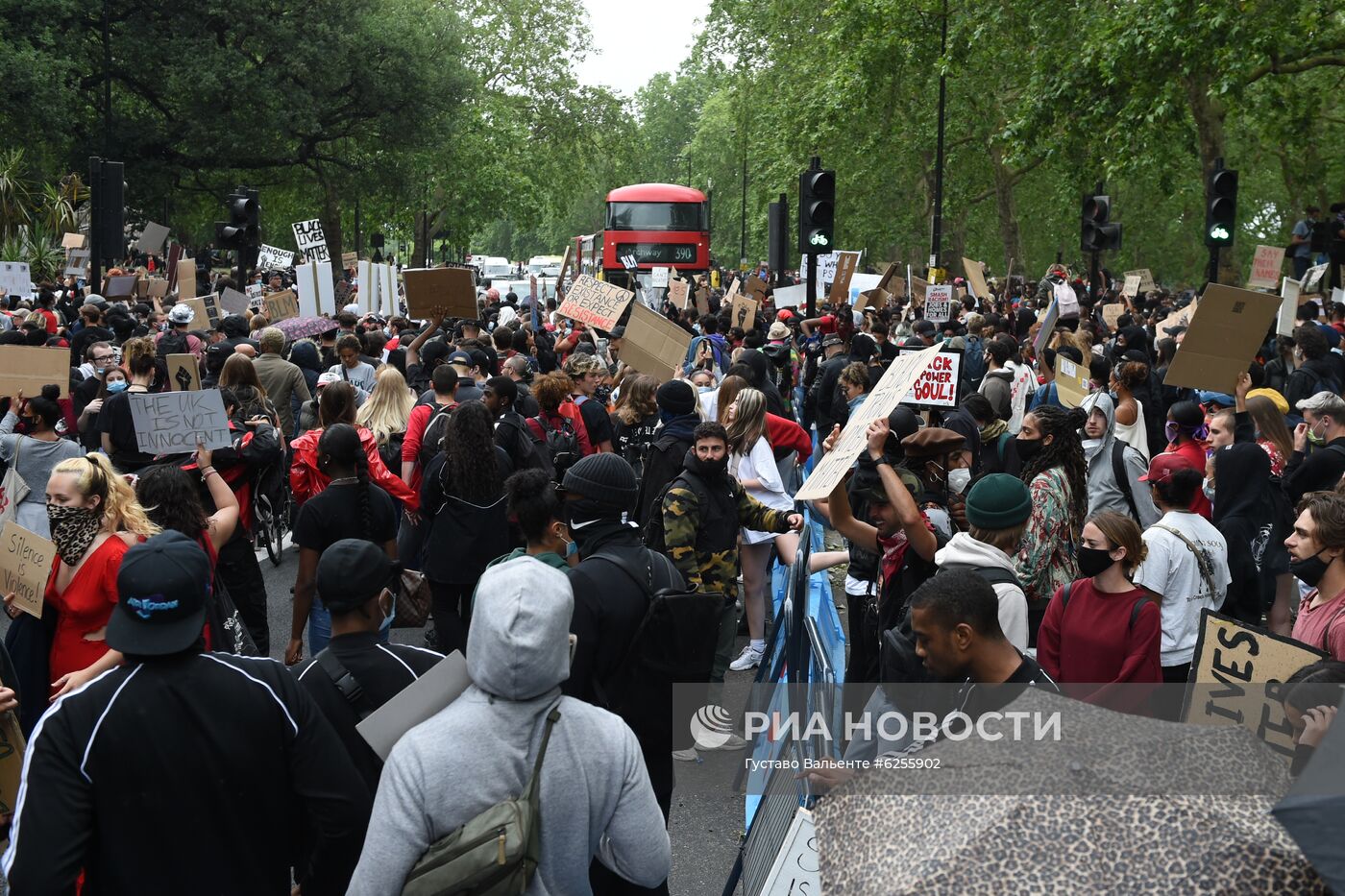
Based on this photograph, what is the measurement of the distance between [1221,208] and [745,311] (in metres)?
5.84

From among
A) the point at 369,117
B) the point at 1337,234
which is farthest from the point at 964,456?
the point at 369,117

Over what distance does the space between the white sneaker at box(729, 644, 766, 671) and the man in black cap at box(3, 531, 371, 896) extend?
182 inches

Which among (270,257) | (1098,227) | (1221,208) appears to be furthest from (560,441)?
(270,257)

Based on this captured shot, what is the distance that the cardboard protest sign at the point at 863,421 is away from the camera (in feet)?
14.9

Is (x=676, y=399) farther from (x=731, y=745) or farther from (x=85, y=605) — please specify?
(x=85, y=605)

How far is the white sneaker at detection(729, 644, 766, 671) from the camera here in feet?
24.9

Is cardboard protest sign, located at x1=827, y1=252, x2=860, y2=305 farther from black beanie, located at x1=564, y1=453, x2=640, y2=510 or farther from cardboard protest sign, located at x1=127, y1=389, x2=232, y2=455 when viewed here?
black beanie, located at x1=564, y1=453, x2=640, y2=510

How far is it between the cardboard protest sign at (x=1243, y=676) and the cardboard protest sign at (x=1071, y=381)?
5099 mm

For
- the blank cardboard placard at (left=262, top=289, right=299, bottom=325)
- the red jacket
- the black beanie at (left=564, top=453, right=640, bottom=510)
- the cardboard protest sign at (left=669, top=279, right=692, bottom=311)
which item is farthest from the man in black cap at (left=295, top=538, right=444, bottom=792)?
the cardboard protest sign at (left=669, top=279, right=692, bottom=311)

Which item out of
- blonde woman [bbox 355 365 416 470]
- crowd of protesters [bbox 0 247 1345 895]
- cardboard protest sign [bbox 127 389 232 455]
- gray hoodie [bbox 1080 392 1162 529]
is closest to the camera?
crowd of protesters [bbox 0 247 1345 895]

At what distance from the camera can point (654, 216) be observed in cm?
3678

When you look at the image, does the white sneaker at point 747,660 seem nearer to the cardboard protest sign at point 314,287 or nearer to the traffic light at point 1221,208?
the traffic light at point 1221,208

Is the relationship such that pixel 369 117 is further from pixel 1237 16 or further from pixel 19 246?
pixel 1237 16

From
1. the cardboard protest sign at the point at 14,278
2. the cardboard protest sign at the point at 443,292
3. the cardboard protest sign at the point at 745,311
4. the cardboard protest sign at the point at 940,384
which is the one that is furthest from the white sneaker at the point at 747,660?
the cardboard protest sign at the point at 14,278
